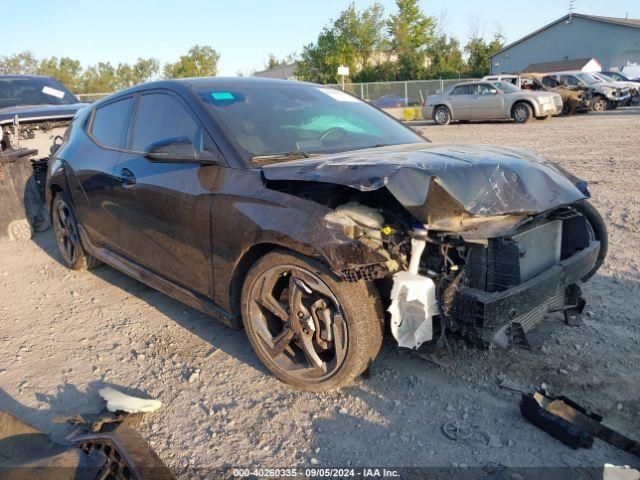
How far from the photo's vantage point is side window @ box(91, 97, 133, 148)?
416 cm

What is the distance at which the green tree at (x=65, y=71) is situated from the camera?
5777 cm

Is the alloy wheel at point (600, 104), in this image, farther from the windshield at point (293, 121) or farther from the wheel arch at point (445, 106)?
the windshield at point (293, 121)

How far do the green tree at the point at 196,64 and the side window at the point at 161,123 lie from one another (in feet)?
164

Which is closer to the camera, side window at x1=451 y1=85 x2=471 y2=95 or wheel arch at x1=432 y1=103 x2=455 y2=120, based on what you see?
side window at x1=451 y1=85 x2=471 y2=95

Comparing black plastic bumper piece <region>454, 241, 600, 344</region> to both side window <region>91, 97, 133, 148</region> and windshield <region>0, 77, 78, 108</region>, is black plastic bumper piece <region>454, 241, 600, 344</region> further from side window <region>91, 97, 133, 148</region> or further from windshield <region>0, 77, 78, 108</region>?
windshield <region>0, 77, 78, 108</region>

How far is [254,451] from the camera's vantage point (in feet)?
8.38

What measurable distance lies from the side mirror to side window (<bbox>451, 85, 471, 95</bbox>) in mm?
18295

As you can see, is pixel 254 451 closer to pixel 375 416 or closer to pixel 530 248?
pixel 375 416

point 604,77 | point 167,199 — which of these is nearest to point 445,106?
point 604,77

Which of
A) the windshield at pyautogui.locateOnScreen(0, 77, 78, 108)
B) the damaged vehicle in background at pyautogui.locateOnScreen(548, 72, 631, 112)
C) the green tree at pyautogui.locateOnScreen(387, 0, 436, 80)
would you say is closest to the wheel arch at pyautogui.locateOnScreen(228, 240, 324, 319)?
the windshield at pyautogui.locateOnScreen(0, 77, 78, 108)

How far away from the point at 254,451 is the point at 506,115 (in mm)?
18190

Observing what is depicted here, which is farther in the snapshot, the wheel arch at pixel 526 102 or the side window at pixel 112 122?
the wheel arch at pixel 526 102

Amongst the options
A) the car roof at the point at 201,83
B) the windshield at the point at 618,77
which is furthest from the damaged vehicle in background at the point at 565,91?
the car roof at the point at 201,83

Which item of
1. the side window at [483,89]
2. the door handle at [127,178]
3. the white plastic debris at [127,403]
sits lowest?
the white plastic debris at [127,403]
